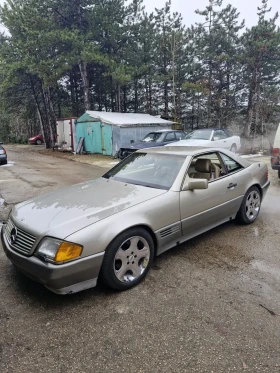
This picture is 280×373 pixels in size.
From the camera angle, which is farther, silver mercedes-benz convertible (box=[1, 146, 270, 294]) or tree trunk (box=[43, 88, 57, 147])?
tree trunk (box=[43, 88, 57, 147])

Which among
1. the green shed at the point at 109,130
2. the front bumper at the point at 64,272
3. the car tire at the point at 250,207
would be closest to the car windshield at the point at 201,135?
the green shed at the point at 109,130

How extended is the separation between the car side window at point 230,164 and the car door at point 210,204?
9 cm

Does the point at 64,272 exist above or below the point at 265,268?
above

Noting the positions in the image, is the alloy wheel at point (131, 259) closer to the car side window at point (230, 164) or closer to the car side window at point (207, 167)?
the car side window at point (207, 167)

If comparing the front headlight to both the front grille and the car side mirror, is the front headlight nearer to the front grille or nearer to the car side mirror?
the front grille

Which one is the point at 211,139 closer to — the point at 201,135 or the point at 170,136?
the point at 201,135

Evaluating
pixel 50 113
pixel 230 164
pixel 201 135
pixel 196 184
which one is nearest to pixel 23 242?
pixel 196 184

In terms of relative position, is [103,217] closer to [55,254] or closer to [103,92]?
[55,254]

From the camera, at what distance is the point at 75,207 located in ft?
9.33

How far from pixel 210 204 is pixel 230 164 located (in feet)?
3.10

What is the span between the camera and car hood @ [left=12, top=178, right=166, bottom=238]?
8.20 feet

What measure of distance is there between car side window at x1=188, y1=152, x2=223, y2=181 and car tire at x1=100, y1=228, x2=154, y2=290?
4.46 feet

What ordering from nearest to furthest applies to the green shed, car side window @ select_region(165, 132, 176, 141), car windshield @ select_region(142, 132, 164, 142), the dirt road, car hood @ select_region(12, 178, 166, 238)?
the dirt road < car hood @ select_region(12, 178, 166, 238) < car windshield @ select_region(142, 132, 164, 142) < car side window @ select_region(165, 132, 176, 141) < the green shed

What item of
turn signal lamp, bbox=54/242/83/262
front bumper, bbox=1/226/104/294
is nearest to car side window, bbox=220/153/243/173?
front bumper, bbox=1/226/104/294
